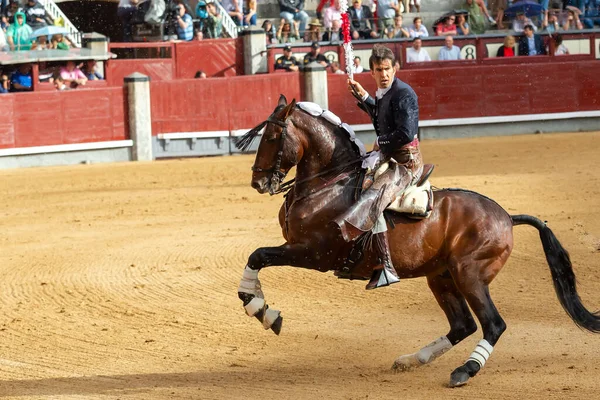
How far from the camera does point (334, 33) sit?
2245cm

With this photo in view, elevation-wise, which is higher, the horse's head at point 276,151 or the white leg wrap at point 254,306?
the horse's head at point 276,151

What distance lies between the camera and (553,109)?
21906 millimetres

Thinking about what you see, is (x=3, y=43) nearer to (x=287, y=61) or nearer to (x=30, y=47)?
(x=30, y=47)

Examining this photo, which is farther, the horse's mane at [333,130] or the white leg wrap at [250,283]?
the horse's mane at [333,130]

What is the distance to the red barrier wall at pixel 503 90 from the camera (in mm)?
→ 21594

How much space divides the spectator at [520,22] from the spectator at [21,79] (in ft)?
34.4

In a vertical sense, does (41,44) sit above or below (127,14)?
below

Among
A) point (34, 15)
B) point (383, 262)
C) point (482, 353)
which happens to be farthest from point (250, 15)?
point (482, 353)

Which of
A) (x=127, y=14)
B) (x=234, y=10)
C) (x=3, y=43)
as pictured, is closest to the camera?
(x=3, y=43)

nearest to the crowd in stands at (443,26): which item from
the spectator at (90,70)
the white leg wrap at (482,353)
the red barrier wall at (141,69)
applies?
the red barrier wall at (141,69)

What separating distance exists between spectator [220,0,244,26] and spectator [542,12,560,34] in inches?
264

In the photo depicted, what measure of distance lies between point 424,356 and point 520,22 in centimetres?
1799

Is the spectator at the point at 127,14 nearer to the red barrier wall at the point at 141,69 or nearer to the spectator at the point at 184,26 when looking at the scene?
the spectator at the point at 184,26

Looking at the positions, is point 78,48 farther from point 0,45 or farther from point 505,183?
point 505,183
